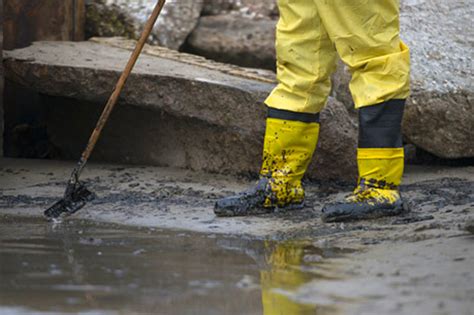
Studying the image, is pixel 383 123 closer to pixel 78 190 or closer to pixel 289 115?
pixel 289 115

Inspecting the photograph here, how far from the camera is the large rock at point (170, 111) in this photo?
16.0ft

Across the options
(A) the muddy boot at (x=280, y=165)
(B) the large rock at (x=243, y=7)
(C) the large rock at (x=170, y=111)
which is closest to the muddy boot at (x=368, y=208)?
(A) the muddy boot at (x=280, y=165)

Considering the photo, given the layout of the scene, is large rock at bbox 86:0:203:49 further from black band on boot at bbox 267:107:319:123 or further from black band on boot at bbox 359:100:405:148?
black band on boot at bbox 359:100:405:148

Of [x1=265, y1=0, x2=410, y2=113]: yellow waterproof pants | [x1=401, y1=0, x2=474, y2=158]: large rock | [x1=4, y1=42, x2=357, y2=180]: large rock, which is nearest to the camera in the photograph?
[x1=265, y1=0, x2=410, y2=113]: yellow waterproof pants

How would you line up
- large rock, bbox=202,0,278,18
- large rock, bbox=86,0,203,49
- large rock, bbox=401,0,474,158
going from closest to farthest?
large rock, bbox=401,0,474,158 < large rock, bbox=86,0,203,49 < large rock, bbox=202,0,278,18

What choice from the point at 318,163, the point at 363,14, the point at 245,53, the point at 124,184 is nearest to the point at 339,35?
the point at 363,14

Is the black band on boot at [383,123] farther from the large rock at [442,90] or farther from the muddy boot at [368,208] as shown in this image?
the large rock at [442,90]

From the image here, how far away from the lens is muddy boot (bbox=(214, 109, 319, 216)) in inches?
164

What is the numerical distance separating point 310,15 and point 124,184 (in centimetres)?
137

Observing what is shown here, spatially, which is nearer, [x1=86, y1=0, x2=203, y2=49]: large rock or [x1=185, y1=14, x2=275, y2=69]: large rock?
[x1=86, y1=0, x2=203, y2=49]: large rock

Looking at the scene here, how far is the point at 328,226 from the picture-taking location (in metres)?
3.89

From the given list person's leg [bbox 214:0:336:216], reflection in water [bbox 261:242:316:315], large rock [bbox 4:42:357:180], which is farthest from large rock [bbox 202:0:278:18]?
reflection in water [bbox 261:242:316:315]

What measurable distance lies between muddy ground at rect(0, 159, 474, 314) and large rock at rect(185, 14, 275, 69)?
1.52m

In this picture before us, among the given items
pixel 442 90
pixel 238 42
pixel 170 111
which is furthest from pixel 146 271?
pixel 238 42
